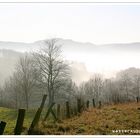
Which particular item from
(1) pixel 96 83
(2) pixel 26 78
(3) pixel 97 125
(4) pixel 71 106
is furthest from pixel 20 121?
(1) pixel 96 83

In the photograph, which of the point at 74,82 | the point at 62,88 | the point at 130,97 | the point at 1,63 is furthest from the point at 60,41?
the point at 130,97

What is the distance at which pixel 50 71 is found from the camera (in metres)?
20.6

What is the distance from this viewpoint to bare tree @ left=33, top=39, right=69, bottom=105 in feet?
58.2

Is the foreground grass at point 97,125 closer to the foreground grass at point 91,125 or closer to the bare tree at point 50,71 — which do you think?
the foreground grass at point 91,125

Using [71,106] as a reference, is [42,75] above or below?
above

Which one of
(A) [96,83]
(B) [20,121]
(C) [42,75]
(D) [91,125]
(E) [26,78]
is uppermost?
(C) [42,75]

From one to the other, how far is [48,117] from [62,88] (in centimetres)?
781

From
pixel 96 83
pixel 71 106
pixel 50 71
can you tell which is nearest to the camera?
pixel 71 106

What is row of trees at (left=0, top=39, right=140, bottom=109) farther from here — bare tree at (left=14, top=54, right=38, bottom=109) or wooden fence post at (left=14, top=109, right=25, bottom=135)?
wooden fence post at (left=14, top=109, right=25, bottom=135)

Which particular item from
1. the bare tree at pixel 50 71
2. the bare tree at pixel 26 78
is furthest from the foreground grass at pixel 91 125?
the bare tree at pixel 26 78

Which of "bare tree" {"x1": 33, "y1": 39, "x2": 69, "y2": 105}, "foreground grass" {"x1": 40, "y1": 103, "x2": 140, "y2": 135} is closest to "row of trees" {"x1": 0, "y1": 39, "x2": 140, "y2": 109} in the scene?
"bare tree" {"x1": 33, "y1": 39, "x2": 69, "y2": 105}

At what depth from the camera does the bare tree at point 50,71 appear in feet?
58.2

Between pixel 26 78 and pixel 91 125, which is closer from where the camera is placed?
pixel 91 125

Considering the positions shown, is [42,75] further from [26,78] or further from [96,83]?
[96,83]
